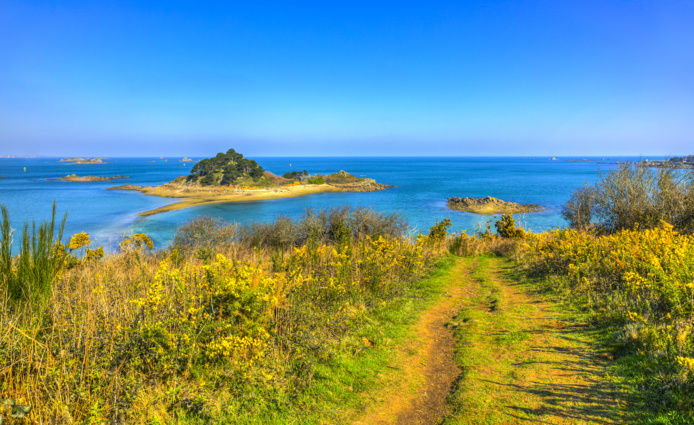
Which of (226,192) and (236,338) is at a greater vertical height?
(226,192)

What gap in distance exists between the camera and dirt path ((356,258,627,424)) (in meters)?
3.38

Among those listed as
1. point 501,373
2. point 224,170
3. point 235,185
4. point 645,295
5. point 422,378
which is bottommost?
point 422,378

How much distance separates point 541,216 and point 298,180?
158ft

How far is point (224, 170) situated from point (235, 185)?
6.49m

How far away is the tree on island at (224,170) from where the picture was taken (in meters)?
61.3

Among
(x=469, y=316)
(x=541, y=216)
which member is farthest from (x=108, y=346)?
(x=541, y=216)

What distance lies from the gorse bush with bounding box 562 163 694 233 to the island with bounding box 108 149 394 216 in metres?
42.0

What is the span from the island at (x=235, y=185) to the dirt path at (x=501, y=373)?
4351 centimetres

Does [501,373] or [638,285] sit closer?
[501,373]

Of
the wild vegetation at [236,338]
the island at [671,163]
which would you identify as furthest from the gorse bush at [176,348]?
the island at [671,163]

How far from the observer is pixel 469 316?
6.26 metres

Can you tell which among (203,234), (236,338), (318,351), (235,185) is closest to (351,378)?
(318,351)

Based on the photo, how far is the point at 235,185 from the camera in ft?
196

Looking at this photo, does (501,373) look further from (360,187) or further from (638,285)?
(360,187)
